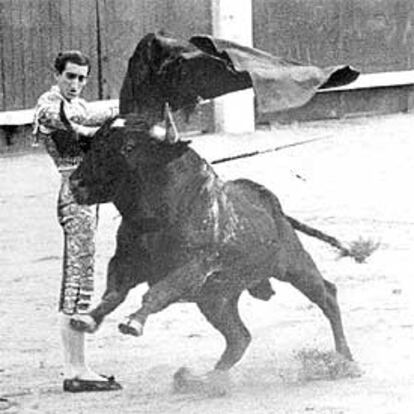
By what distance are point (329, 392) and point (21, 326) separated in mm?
1665

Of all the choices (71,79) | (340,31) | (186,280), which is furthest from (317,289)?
(340,31)

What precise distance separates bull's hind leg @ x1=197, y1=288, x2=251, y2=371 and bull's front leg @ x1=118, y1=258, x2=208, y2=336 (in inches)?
6.6

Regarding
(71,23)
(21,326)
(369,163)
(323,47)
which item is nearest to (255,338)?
(21,326)

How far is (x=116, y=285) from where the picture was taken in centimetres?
563

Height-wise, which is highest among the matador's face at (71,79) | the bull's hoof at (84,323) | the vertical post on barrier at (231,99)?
the matador's face at (71,79)

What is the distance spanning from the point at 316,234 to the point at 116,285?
821 mm

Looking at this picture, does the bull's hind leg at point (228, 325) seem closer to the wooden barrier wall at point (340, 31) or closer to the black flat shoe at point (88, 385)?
the black flat shoe at point (88, 385)

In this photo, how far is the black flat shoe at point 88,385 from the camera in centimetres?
566

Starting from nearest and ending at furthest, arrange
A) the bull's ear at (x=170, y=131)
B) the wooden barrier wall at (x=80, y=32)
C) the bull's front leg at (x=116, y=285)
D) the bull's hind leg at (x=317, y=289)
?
the bull's ear at (x=170, y=131), the bull's front leg at (x=116, y=285), the bull's hind leg at (x=317, y=289), the wooden barrier wall at (x=80, y=32)

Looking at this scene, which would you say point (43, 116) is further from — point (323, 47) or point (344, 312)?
point (323, 47)

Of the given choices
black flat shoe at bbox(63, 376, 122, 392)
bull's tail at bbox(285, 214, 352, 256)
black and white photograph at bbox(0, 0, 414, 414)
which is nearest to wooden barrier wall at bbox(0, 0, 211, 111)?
black and white photograph at bbox(0, 0, 414, 414)

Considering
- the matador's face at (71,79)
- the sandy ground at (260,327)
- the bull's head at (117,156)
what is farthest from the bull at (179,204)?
the sandy ground at (260,327)

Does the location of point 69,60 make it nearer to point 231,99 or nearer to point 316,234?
point 316,234

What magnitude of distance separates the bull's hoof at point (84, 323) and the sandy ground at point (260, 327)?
0.21 metres
